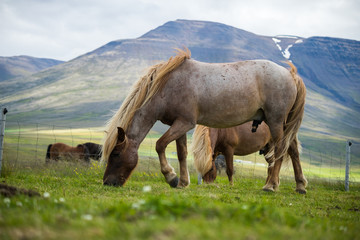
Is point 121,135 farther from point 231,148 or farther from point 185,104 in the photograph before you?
point 231,148

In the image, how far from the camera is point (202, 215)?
277cm

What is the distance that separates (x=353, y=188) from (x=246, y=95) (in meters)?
6.72

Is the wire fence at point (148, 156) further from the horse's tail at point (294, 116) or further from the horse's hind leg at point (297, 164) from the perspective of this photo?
the horse's tail at point (294, 116)

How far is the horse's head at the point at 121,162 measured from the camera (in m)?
6.29

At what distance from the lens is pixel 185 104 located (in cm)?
641

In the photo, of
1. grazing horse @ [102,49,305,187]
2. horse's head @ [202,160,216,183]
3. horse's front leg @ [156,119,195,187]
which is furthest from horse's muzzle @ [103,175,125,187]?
horse's head @ [202,160,216,183]

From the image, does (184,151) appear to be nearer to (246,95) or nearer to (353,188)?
(246,95)

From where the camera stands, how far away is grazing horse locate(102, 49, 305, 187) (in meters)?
6.38

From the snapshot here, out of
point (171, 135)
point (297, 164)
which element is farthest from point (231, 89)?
point (297, 164)

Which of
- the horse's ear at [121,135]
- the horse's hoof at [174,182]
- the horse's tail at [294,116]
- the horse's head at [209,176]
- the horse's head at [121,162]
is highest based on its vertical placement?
Result: the horse's tail at [294,116]

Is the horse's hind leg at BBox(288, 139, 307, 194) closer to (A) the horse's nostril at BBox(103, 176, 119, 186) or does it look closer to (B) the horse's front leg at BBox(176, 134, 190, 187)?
(B) the horse's front leg at BBox(176, 134, 190, 187)

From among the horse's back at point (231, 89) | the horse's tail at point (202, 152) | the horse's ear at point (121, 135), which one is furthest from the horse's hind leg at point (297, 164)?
the horse's ear at point (121, 135)

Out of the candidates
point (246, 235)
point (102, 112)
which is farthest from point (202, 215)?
point (102, 112)

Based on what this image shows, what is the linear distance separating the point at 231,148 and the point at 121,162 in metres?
4.84
